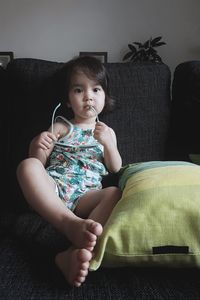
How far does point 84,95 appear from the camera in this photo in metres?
1.22

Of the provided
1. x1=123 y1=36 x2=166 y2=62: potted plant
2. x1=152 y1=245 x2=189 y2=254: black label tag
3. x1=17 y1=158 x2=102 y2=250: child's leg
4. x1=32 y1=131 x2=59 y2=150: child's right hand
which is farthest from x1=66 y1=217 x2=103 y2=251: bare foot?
x1=123 y1=36 x2=166 y2=62: potted plant

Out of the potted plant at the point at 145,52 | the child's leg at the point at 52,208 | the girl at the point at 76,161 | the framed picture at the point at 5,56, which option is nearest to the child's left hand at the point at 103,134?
the girl at the point at 76,161

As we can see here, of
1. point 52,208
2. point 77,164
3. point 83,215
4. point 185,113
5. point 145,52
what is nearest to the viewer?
point 52,208

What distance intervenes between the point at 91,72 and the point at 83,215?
0.50m

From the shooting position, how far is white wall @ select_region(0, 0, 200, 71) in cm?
236

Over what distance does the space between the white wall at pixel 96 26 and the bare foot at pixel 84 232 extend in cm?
177

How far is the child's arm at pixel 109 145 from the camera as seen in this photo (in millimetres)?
1151

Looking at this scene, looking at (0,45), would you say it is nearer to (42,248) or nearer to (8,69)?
(8,69)

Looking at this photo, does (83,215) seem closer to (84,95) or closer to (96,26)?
(84,95)

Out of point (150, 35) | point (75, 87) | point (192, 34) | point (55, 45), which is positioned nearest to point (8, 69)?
point (75, 87)

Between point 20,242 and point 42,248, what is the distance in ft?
0.26

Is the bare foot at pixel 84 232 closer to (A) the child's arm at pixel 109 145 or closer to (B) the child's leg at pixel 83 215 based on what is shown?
(B) the child's leg at pixel 83 215

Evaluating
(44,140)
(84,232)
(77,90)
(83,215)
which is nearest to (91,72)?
(77,90)

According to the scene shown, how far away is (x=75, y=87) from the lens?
1.23m
